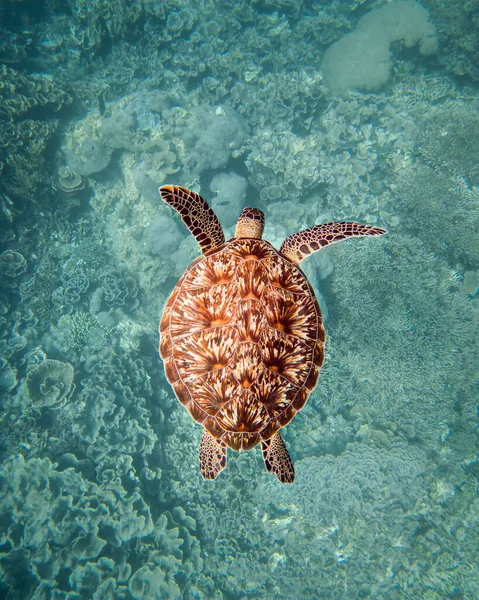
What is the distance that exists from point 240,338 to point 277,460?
1481mm

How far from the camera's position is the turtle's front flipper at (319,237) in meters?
3.08

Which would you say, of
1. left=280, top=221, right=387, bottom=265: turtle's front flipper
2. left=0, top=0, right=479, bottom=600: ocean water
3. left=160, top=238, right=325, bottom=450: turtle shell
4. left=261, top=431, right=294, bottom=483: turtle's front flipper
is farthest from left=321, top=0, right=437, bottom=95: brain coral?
left=261, top=431, right=294, bottom=483: turtle's front flipper

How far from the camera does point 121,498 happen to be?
4.84 m

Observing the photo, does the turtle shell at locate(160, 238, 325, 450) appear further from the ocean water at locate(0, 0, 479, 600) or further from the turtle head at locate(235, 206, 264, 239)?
the ocean water at locate(0, 0, 479, 600)

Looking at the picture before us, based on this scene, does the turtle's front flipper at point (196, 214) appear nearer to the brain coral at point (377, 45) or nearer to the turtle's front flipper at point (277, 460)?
the turtle's front flipper at point (277, 460)

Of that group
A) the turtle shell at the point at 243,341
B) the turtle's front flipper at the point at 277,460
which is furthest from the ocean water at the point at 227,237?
the turtle shell at the point at 243,341

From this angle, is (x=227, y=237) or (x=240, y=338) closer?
(x=240, y=338)

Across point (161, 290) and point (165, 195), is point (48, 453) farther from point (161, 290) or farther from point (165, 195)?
point (165, 195)

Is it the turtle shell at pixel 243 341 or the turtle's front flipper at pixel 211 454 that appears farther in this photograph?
the turtle's front flipper at pixel 211 454

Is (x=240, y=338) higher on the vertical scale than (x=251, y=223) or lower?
lower

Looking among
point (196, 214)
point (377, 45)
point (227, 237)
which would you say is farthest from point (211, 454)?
point (377, 45)

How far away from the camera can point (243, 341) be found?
2352 millimetres

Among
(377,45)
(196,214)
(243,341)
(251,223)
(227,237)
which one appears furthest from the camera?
(377,45)

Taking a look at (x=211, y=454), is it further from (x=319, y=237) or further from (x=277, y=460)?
(x=319, y=237)
